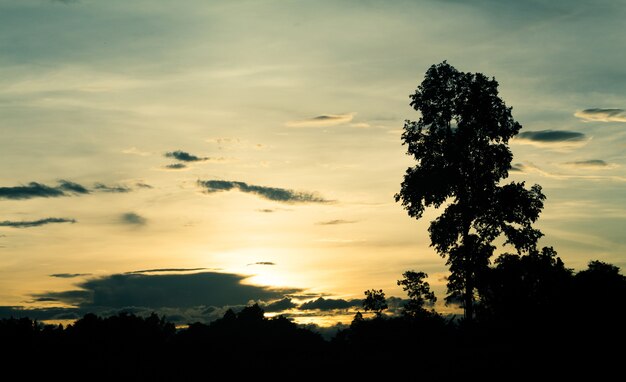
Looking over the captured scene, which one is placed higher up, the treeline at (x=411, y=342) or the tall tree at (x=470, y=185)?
the tall tree at (x=470, y=185)

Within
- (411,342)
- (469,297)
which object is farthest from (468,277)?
(411,342)

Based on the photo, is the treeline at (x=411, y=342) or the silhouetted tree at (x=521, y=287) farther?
the silhouetted tree at (x=521, y=287)

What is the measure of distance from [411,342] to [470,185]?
15.8 metres

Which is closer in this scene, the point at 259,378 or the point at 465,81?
the point at 465,81

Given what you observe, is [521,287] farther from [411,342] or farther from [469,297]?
[411,342]

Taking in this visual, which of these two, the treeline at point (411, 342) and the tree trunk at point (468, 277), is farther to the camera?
the tree trunk at point (468, 277)

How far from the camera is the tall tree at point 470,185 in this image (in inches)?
1869

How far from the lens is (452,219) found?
4759 centimetres

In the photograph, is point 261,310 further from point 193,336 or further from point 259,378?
point 259,378

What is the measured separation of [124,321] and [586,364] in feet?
250

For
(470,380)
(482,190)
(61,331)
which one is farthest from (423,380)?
(61,331)

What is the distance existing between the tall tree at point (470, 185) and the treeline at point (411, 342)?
2774 millimetres

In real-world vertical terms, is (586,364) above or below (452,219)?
below

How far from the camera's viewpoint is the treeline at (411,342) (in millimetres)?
43031
